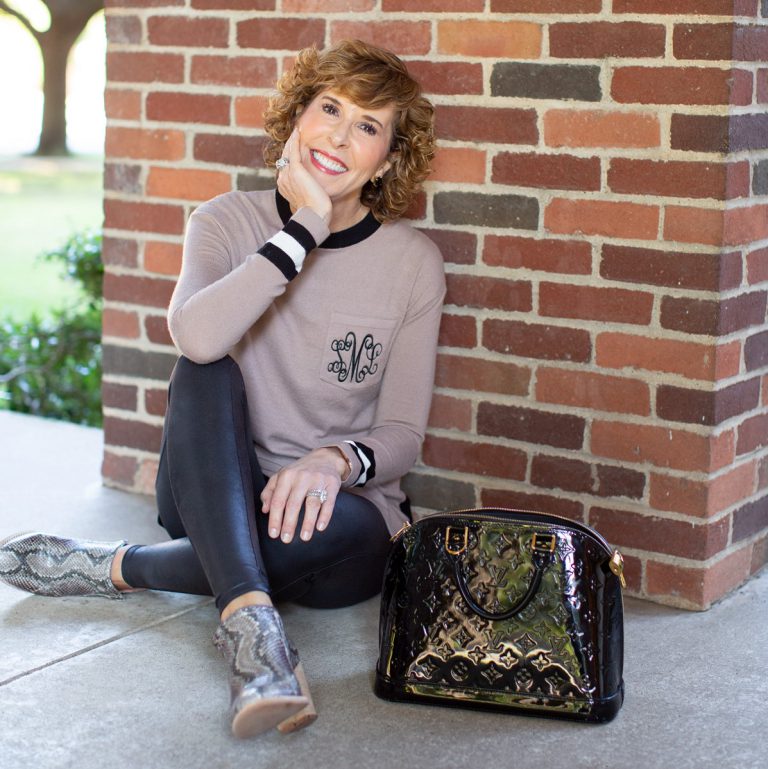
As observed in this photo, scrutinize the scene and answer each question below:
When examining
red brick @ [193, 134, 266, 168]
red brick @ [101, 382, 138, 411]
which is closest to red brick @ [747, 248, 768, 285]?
red brick @ [193, 134, 266, 168]

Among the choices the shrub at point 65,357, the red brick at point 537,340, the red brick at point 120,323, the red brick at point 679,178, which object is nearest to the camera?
the red brick at point 679,178

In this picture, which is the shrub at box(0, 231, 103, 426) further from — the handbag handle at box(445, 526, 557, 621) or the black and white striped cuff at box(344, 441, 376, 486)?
the handbag handle at box(445, 526, 557, 621)

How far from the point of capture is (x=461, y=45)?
271 cm

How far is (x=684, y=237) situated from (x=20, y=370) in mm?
2714

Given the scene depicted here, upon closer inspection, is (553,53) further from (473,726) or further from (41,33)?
(41,33)

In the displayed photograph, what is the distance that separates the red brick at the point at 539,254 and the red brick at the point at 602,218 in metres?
0.03

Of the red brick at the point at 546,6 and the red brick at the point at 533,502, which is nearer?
the red brick at the point at 546,6

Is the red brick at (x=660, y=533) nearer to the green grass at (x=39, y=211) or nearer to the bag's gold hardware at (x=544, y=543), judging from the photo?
the bag's gold hardware at (x=544, y=543)

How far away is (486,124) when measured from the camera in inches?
106

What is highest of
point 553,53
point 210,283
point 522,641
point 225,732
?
point 553,53

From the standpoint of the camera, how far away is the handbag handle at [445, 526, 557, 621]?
209 cm

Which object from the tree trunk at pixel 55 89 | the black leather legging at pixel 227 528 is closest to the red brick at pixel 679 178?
the black leather legging at pixel 227 528

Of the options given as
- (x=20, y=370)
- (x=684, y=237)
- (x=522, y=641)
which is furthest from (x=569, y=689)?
(x=20, y=370)

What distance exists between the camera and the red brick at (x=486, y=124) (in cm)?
266
